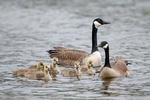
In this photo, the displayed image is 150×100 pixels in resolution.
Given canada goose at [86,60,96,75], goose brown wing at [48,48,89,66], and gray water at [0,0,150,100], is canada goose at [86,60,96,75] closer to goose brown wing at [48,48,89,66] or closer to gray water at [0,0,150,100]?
gray water at [0,0,150,100]

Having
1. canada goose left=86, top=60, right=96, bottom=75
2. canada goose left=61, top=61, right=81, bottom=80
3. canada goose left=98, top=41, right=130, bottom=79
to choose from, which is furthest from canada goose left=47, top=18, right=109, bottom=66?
canada goose left=61, top=61, right=81, bottom=80

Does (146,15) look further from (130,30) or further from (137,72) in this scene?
(137,72)

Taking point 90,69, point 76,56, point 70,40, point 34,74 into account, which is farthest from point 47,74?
point 70,40

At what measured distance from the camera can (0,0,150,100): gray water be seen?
36.0 feet

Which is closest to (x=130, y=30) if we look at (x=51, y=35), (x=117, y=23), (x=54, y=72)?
(x=117, y=23)

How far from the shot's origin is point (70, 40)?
18234 mm

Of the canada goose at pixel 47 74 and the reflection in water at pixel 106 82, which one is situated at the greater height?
the canada goose at pixel 47 74

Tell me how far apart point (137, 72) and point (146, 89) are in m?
1.99

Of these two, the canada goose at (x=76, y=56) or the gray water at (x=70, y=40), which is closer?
the gray water at (x=70, y=40)

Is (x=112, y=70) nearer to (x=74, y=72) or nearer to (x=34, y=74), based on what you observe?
(x=74, y=72)

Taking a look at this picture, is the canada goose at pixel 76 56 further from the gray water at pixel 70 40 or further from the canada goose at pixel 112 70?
the canada goose at pixel 112 70

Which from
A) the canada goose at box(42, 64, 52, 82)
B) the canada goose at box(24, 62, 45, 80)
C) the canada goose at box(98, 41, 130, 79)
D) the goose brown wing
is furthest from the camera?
the goose brown wing

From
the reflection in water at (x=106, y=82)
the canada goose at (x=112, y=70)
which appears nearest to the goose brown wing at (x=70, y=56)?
the canada goose at (x=112, y=70)

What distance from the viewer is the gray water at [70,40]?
11.0 m
